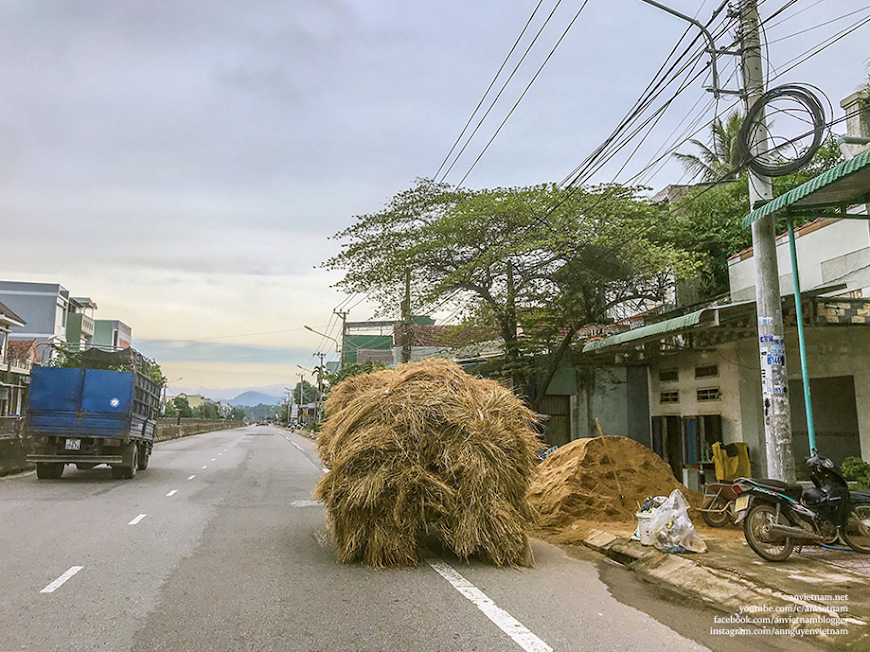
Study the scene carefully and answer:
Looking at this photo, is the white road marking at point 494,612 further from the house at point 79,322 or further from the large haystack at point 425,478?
the house at point 79,322

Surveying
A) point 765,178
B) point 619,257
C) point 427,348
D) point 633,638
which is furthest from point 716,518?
point 427,348

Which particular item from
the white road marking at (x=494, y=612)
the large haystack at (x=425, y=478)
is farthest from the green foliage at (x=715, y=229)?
the white road marking at (x=494, y=612)

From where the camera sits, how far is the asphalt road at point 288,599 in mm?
4914

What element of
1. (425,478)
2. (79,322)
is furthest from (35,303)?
(425,478)

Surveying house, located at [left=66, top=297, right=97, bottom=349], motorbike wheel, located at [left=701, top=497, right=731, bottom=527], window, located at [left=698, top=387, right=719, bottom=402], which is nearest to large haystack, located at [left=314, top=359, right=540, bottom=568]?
motorbike wheel, located at [left=701, top=497, right=731, bottom=527]

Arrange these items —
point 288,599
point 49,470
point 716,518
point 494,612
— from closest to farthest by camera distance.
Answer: point 494,612
point 288,599
point 716,518
point 49,470

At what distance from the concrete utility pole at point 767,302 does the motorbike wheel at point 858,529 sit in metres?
0.75

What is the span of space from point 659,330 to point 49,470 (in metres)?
14.4

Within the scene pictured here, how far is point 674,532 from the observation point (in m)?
8.11

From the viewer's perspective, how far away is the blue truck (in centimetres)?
1541

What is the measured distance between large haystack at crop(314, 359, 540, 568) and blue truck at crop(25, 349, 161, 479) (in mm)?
10256

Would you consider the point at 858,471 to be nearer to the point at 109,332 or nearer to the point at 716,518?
the point at 716,518

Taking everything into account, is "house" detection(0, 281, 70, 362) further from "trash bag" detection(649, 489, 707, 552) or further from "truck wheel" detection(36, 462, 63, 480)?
"trash bag" detection(649, 489, 707, 552)

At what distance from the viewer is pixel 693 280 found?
18625mm
